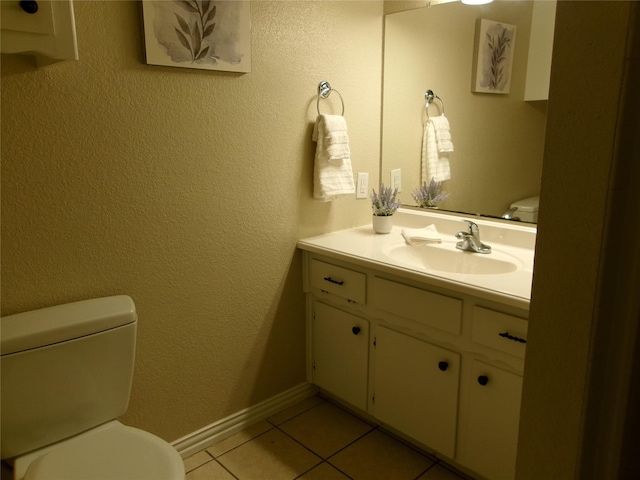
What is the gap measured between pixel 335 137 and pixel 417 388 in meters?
1.04

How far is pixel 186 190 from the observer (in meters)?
1.70

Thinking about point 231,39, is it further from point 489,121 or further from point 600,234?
point 600,234

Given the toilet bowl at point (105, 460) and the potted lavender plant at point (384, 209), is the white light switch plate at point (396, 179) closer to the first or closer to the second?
the potted lavender plant at point (384, 209)

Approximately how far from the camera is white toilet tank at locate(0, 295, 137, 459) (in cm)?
128

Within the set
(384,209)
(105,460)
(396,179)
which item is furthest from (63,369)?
(396,179)

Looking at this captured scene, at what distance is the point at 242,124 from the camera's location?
1.81m

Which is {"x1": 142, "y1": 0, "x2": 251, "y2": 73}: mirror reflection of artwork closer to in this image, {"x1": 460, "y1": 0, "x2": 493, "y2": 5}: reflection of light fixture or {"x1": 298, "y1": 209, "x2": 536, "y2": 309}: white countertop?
{"x1": 298, "y1": 209, "x2": 536, "y2": 309}: white countertop

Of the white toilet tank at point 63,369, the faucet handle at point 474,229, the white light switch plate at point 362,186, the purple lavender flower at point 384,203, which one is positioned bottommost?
the white toilet tank at point 63,369

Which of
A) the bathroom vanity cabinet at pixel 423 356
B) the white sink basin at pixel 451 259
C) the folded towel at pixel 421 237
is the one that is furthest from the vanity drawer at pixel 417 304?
the folded towel at pixel 421 237

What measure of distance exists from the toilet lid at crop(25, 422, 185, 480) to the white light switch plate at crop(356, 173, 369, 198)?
139cm

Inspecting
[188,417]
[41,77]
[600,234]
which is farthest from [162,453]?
[600,234]

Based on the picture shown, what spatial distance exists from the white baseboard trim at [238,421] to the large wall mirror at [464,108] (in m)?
1.05

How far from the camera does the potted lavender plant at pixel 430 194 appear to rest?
7.20ft

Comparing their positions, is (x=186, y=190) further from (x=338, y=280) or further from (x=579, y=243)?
(x=579, y=243)
